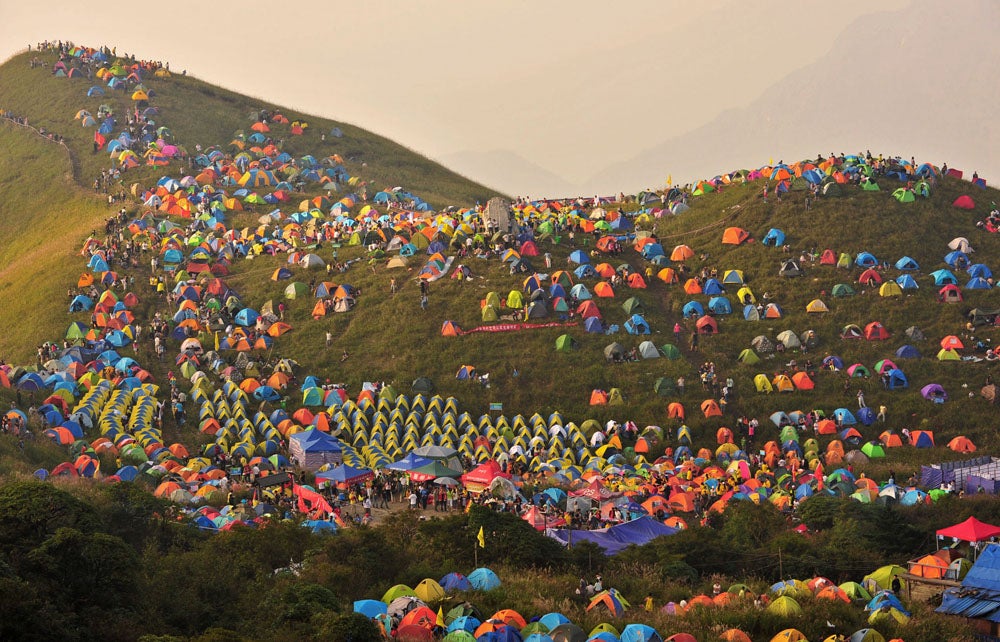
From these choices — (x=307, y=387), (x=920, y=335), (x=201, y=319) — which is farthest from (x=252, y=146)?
(x=920, y=335)

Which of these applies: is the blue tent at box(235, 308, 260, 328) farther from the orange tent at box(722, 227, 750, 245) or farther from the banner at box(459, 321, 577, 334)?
the orange tent at box(722, 227, 750, 245)

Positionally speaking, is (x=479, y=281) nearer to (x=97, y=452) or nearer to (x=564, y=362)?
(x=564, y=362)

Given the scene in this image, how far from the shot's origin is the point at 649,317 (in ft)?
199

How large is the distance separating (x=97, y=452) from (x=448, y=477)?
13548 mm

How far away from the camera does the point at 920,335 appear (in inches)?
2243

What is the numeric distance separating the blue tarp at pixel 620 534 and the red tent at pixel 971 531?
9054 mm

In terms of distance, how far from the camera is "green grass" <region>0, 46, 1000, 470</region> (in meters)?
54.3

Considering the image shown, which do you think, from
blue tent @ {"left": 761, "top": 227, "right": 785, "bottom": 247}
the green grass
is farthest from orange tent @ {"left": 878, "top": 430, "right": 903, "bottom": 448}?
blue tent @ {"left": 761, "top": 227, "right": 785, "bottom": 247}

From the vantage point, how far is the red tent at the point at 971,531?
38.5 meters

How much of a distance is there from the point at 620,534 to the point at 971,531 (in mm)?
11397

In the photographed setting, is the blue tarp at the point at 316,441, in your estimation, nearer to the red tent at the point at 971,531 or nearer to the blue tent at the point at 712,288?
the blue tent at the point at 712,288

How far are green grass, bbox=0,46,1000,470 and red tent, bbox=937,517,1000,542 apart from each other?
34.8ft

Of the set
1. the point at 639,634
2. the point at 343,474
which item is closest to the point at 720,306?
the point at 343,474

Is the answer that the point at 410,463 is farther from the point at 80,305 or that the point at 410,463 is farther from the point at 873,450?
the point at 80,305
